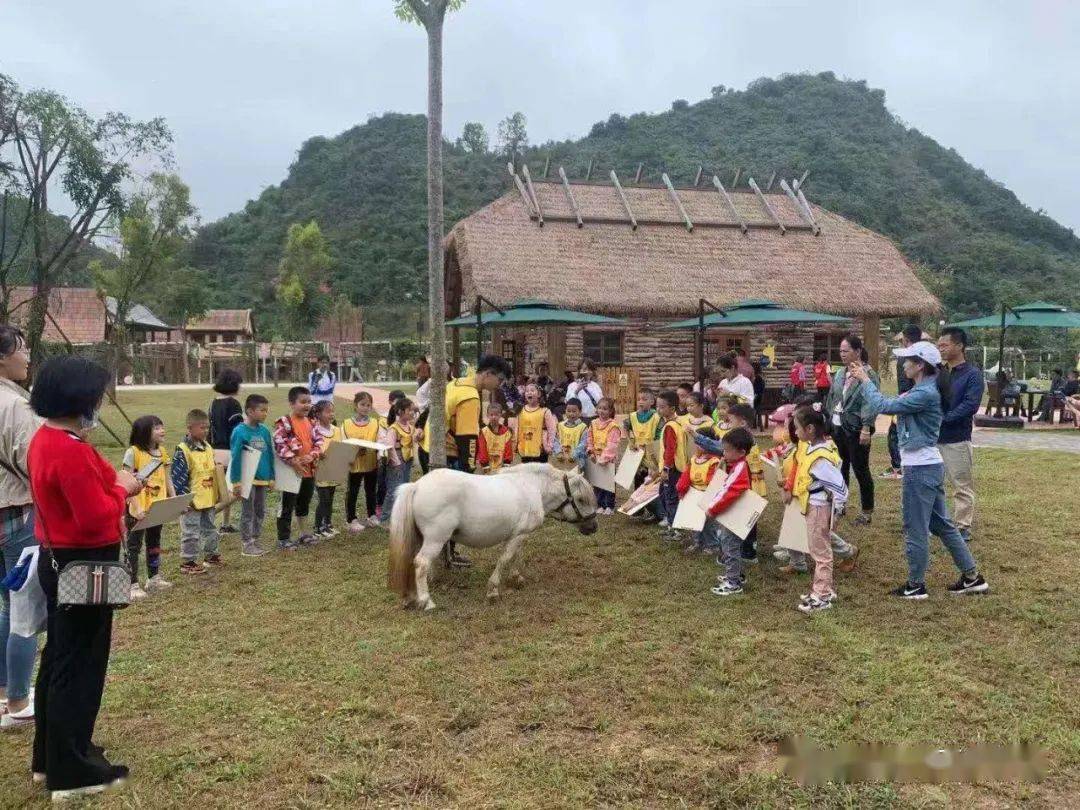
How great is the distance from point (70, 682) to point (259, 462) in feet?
11.4

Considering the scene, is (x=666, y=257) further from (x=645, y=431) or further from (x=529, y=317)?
(x=645, y=431)

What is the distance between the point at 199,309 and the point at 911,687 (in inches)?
1984

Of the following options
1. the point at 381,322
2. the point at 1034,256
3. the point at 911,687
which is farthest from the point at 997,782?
the point at 1034,256

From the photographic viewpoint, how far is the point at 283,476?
256 inches

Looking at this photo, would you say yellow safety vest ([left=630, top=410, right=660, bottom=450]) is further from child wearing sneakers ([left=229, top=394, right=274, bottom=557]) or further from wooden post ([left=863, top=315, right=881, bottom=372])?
wooden post ([left=863, top=315, right=881, bottom=372])

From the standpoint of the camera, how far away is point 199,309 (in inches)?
1866

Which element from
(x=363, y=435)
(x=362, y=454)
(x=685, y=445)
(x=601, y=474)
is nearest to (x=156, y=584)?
(x=362, y=454)

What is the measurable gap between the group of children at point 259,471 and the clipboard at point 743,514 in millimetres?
3366

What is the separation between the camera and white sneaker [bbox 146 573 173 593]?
5.59m

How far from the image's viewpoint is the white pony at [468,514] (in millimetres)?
5113

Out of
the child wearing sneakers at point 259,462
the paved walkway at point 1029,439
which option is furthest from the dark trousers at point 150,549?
the paved walkway at point 1029,439

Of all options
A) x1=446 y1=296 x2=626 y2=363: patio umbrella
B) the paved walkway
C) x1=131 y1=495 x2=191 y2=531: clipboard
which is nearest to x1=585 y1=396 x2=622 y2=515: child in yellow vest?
x1=131 y1=495 x2=191 y2=531: clipboard

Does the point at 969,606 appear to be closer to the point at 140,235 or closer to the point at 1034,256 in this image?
the point at 140,235

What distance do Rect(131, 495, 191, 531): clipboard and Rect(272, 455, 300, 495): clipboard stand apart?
1.30 meters
